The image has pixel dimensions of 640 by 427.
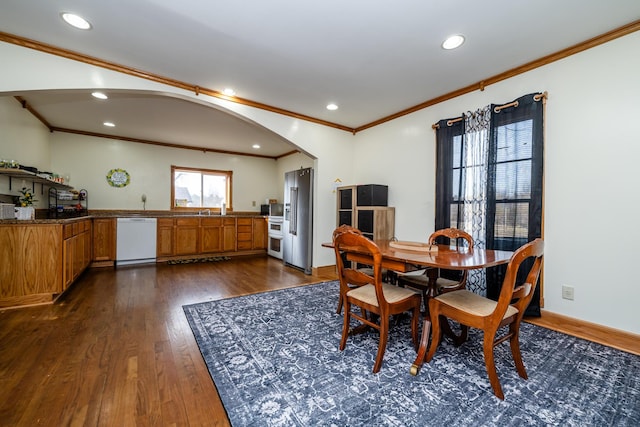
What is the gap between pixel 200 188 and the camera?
247 inches

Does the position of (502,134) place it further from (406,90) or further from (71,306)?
(71,306)

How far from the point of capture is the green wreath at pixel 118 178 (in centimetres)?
527

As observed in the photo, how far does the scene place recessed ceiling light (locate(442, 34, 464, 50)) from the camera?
7.44 ft

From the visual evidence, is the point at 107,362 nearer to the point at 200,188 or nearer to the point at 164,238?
the point at 164,238

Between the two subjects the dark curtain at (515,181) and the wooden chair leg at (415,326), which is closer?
the wooden chair leg at (415,326)

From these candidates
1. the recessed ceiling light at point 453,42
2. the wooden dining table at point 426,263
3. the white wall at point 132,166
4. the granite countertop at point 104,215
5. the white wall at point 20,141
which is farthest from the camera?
the white wall at point 132,166

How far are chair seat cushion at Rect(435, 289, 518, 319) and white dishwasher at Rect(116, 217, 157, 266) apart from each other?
17.1 ft

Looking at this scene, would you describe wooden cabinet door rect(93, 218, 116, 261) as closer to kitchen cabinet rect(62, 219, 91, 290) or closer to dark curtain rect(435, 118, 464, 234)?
kitchen cabinet rect(62, 219, 91, 290)

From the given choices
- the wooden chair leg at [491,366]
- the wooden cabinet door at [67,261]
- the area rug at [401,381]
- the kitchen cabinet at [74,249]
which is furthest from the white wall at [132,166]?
the wooden chair leg at [491,366]

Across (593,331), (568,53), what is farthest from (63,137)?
(593,331)

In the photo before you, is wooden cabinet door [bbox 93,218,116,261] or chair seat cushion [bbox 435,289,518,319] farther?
wooden cabinet door [bbox 93,218,116,261]

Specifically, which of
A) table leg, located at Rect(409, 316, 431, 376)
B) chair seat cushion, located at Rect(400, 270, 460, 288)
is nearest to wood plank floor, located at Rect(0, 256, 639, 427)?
chair seat cushion, located at Rect(400, 270, 460, 288)

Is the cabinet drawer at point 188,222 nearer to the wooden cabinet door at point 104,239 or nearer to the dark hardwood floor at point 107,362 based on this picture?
the wooden cabinet door at point 104,239

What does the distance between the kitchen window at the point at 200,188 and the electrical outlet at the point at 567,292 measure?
6160mm
